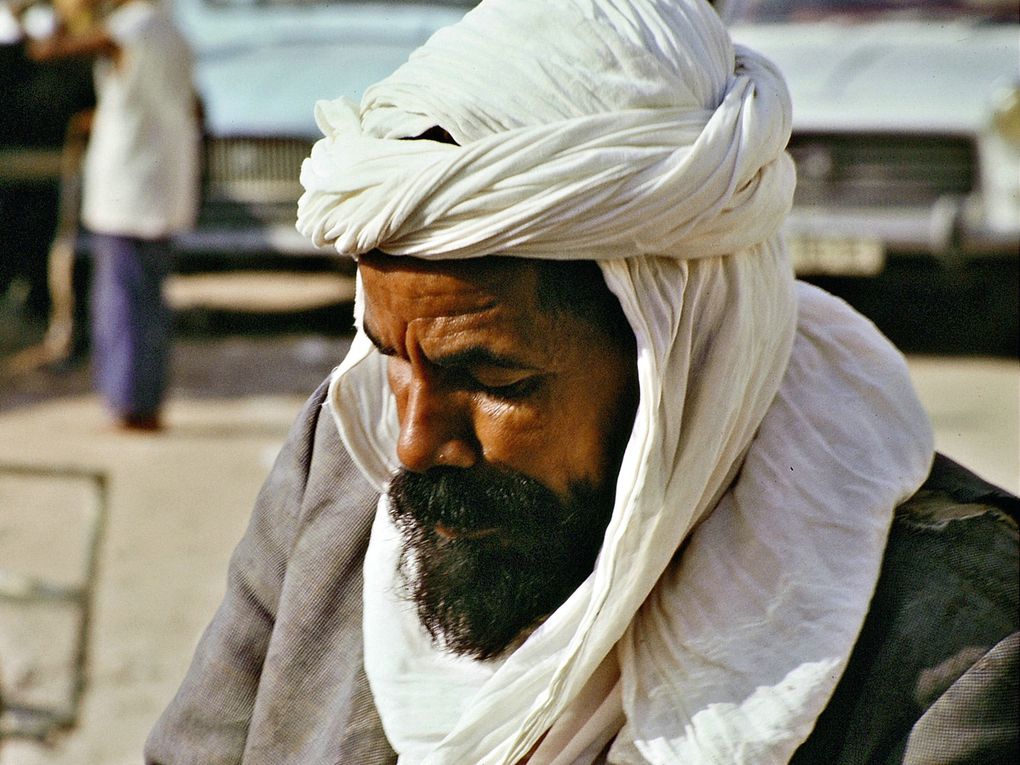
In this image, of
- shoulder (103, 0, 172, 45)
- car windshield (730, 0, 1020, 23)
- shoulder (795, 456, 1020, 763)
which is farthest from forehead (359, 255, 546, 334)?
car windshield (730, 0, 1020, 23)

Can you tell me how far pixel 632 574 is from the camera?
1553mm

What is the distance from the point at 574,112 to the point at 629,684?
0.61 m

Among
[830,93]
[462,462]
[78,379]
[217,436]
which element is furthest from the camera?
[78,379]

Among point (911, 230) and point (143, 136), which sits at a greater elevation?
point (143, 136)

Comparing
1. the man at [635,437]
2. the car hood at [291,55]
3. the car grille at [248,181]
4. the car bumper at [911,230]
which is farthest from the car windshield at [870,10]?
the man at [635,437]

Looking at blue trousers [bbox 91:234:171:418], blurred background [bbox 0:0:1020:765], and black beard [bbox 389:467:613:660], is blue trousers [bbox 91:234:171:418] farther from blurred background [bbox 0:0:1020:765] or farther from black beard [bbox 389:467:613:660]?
black beard [bbox 389:467:613:660]

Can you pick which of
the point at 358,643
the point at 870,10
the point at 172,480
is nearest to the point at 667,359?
the point at 358,643

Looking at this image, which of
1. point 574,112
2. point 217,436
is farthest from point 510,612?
point 217,436

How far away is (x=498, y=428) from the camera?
5.34 feet

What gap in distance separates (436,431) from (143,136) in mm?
4686

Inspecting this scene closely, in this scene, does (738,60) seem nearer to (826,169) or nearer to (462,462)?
(462,462)

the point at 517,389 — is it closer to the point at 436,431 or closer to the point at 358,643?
the point at 436,431

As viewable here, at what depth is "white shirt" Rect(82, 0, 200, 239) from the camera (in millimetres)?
5930

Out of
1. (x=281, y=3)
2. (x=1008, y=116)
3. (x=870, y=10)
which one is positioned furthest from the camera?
(x=281, y=3)
